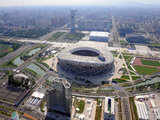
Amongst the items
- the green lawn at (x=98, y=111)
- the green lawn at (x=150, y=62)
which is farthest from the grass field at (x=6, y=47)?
the green lawn at (x=150, y=62)

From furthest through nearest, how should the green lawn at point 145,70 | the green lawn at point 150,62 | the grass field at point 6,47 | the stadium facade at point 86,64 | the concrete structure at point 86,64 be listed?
the grass field at point 6,47
the green lawn at point 150,62
the green lawn at point 145,70
the stadium facade at point 86,64
the concrete structure at point 86,64

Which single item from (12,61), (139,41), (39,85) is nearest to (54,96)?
(39,85)

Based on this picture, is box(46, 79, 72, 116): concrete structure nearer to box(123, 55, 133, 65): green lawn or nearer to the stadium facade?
the stadium facade

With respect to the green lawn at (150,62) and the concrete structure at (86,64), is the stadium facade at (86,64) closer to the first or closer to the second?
the concrete structure at (86,64)

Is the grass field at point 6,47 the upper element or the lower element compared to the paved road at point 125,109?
upper

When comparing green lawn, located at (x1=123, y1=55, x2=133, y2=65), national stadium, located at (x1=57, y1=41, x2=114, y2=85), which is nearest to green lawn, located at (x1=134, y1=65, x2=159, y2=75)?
green lawn, located at (x1=123, y1=55, x2=133, y2=65)

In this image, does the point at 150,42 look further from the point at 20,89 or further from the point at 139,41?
the point at 20,89

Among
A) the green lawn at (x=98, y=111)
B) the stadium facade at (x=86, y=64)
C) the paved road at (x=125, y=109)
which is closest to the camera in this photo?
the green lawn at (x=98, y=111)

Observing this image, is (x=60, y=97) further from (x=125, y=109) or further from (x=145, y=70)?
(x=145, y=70)
